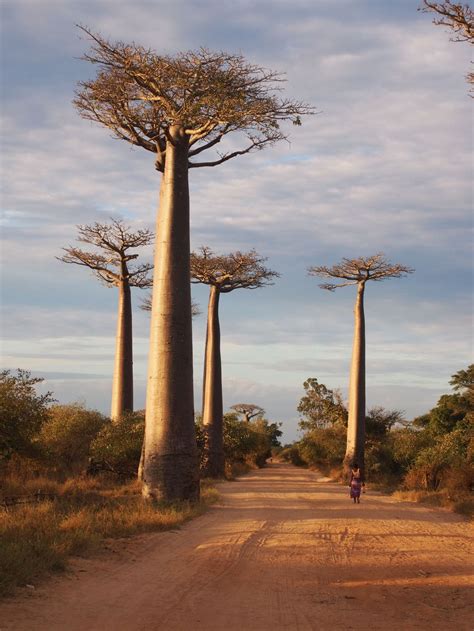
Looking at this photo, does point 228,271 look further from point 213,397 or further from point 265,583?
point 265,583

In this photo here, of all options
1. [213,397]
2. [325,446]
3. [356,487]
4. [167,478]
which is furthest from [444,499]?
[325,446]

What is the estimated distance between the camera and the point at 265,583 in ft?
20.7

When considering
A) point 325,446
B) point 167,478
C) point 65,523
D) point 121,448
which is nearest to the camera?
point 65,523

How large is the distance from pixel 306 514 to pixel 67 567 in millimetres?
5863

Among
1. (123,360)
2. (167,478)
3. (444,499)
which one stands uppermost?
(123,360)

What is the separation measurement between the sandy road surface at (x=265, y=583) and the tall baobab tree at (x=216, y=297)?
1327 cm

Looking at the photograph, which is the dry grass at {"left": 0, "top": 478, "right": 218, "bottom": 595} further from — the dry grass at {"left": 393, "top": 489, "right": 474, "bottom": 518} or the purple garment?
the dry grass at {"left": 393, "top": 489, "right": 474, "bottom": 518}

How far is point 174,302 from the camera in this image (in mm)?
12133

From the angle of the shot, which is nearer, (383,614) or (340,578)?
(383,614)

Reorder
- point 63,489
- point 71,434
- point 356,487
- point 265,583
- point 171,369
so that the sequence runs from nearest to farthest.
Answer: point 265,583
point 171,369
point 63,489
point 356,487
point 71,434

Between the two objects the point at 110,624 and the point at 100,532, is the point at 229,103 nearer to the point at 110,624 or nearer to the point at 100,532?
the point at 100,532

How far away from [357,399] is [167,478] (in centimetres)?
1406

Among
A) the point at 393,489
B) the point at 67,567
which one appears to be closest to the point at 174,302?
the point at 67,567

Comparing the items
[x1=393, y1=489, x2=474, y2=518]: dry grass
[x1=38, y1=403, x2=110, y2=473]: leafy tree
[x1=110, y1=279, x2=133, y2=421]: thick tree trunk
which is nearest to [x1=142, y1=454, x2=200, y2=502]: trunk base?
[x1=393, y1=489, x2=474, y2=518]: dry grass
